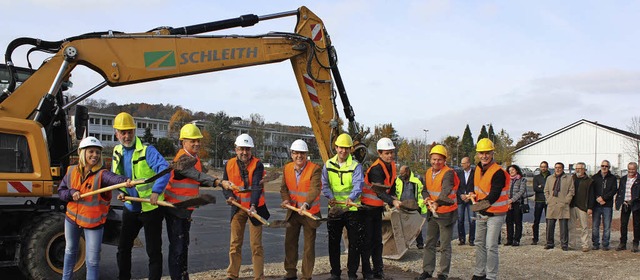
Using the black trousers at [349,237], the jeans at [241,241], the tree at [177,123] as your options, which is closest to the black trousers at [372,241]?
the black trousers at [349,237]

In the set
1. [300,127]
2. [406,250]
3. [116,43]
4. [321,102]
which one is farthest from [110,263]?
[300,127]

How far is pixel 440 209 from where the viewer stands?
7.93 metres

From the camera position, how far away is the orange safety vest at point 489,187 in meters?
7.71

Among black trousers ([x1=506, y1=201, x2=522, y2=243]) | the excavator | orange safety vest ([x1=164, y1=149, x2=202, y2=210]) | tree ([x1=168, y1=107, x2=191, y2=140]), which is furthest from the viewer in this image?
tree ([x1=168, y1=107, x2=191, y2=140])

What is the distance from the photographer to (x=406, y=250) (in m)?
9.97

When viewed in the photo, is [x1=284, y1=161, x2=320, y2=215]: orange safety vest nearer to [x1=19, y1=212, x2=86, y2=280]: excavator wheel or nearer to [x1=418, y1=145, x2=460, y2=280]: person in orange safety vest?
[x1=418, y1=145, x2=460, y2=280]: person in orange safety vest

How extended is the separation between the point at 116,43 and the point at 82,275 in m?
3.18

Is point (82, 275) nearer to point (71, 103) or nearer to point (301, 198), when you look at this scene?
A: point (71, 103)

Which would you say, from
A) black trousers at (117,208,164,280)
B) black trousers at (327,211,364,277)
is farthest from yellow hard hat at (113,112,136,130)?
black trousers at (327,211,364,277)

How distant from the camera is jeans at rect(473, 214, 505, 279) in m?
7.73

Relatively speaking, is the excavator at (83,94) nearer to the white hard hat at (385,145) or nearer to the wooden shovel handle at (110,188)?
the white hard hat at (385,145)

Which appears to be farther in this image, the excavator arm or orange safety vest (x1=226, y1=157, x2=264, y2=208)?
the excavator arm

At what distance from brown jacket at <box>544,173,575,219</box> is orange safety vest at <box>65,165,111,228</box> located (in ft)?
32.1

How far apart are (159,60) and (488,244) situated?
17.4 ft
